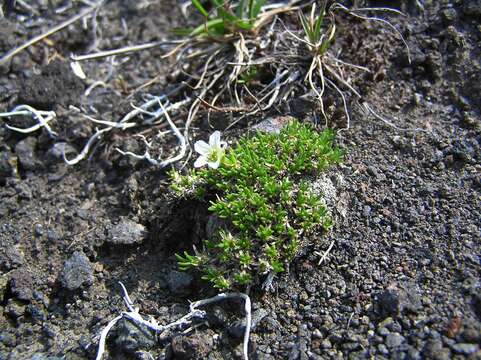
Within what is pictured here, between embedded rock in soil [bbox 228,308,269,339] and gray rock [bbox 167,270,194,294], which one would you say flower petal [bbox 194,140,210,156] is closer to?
gray rock [bbox 167,270,194,294]

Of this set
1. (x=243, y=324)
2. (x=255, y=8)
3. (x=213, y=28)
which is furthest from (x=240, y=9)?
(x=243, y=324)

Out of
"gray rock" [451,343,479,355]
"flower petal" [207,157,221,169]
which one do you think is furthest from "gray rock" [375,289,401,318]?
"flower petal" [207,157,221,169]

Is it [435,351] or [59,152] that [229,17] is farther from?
[435,351]

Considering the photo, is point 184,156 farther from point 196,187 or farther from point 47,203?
point 47,203

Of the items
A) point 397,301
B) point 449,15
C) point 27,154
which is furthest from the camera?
point 27,154

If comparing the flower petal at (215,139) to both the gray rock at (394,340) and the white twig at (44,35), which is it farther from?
the white twig at (44,35)

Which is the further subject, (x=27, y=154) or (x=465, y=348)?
(x=27, y=154)
